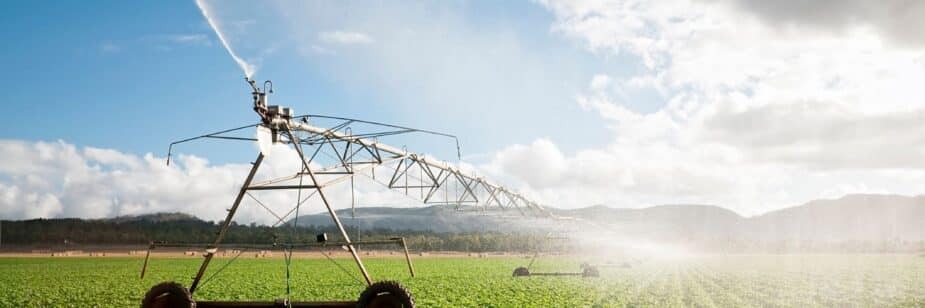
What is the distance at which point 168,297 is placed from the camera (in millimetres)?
13789

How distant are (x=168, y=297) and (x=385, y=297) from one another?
4.44 metres

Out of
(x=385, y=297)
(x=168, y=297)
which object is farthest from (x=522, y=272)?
(x=168, y=297)

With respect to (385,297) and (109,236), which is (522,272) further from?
(109,236)

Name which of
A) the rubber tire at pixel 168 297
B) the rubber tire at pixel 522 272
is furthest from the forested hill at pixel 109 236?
the rubber tire at pixel 168 297

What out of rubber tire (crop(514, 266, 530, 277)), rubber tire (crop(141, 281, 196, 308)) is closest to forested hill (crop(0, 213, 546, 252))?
rubber tire (crop(514, 266, 530, 277))

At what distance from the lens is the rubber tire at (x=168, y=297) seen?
1362 centimetres

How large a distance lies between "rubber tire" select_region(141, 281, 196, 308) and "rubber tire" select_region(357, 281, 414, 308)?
352 centimetres

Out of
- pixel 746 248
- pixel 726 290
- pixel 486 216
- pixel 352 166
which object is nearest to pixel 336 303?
pixel 352 166

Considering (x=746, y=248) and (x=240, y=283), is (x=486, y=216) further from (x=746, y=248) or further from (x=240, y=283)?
(x=746, y=248)

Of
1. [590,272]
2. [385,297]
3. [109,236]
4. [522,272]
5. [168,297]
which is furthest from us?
[109,236]

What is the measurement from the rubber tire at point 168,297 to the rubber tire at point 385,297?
352 cm

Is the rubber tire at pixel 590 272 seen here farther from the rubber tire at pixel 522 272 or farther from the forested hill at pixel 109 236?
the forested hill at pixel 109 236

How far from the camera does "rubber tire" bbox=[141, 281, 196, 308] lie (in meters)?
13.6

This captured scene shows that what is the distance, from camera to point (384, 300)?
12.9 metres
